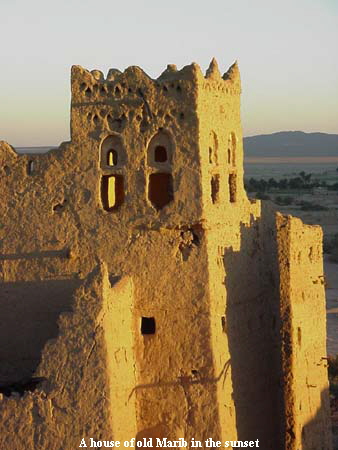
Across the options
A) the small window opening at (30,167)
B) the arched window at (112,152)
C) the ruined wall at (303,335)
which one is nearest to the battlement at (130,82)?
the arched window at (112,152)

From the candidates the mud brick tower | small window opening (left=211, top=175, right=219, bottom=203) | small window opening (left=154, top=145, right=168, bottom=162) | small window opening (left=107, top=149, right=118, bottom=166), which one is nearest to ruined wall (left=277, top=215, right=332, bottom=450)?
the mud brick tower

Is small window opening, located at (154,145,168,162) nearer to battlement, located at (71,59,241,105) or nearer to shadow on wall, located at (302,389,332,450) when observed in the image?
battlement, located at (71,59,241,105)

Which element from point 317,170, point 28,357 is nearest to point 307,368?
point 28,357

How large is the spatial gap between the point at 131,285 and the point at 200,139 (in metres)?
2.31

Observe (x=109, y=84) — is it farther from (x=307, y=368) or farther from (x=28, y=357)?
(x=307, y=368)

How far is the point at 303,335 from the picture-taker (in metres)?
18.5

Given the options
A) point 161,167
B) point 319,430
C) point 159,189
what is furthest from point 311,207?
point 161,167

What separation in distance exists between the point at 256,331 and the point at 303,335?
1338 mm

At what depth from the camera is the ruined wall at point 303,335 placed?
18031 millimetres

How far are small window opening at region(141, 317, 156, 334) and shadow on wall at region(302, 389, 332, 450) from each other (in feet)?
12.7

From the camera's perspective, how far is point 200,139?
15672 mm

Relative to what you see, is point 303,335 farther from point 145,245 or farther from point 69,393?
point 69,393

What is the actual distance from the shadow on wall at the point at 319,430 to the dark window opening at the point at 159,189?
481cm

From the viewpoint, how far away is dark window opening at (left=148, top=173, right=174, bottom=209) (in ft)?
53.1
